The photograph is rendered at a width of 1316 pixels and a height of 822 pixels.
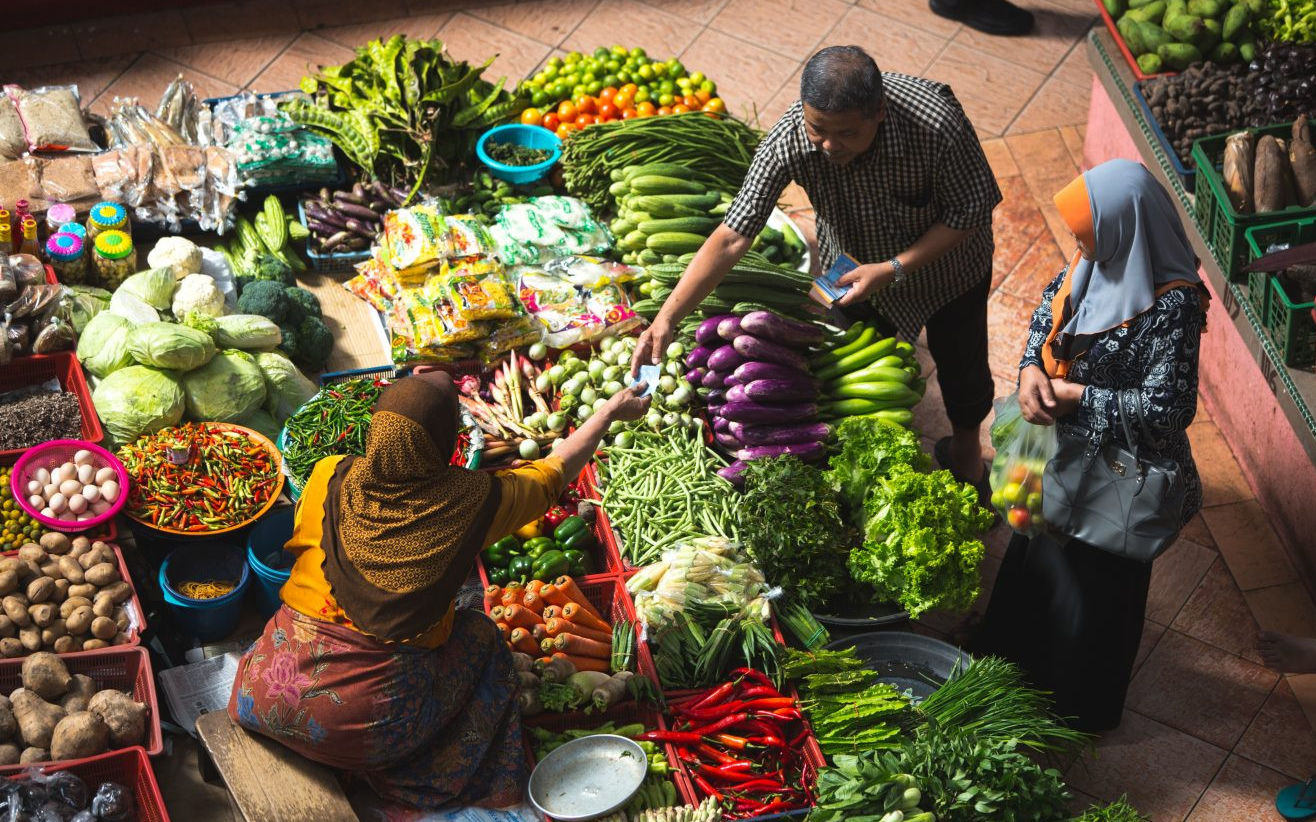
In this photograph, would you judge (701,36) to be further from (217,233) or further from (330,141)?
(217,233)

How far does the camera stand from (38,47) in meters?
7.10

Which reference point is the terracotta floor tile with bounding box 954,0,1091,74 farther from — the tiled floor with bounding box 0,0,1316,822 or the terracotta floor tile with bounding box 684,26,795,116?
the terracotta floor tile with bounding box 684,26,795,116

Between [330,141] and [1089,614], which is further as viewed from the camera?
[330,141]

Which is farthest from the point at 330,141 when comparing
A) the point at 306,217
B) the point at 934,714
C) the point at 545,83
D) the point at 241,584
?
the point at 934,714

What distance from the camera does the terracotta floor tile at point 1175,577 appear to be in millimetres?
5078

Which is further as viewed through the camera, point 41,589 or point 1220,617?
point 1220,617

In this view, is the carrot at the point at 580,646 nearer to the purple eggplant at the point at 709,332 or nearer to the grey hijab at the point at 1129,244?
the purple eggplant at the point at 709,332

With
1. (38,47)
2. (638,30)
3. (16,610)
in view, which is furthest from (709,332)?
(38,47)

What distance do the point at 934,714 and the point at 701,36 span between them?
4.69 meters

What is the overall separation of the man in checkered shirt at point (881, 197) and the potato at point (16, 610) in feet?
6.97

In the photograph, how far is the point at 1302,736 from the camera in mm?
4648

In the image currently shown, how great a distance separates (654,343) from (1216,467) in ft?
8.64

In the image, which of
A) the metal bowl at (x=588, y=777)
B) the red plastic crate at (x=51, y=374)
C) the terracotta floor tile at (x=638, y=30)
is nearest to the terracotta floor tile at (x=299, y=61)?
the terracotta floor tile at (x=638, y=30)

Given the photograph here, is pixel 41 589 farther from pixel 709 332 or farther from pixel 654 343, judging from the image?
pixel 709 332
